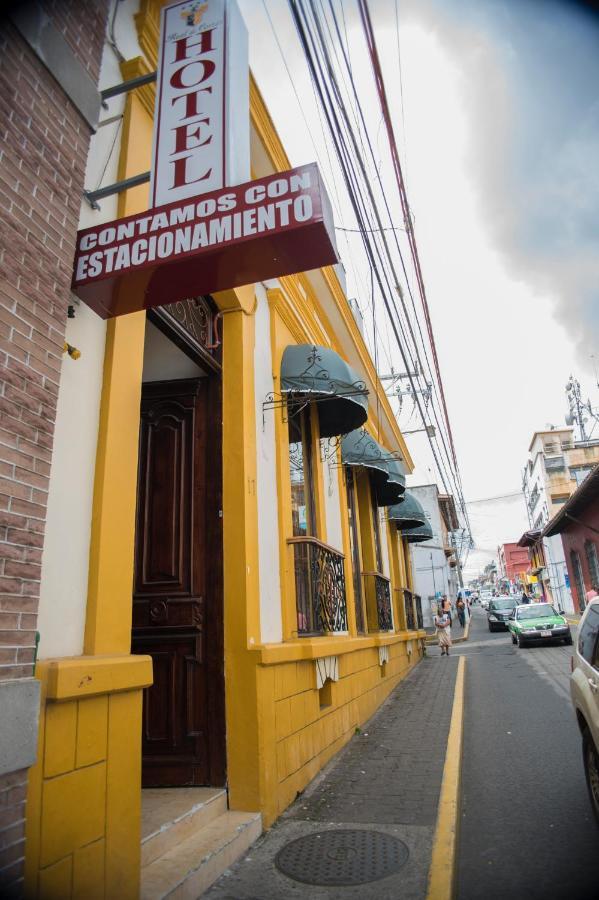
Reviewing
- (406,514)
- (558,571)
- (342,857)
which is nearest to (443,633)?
(406,514)

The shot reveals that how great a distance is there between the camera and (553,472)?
5634 cm

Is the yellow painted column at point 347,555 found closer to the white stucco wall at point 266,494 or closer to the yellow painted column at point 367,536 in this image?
the yellow painted column at point 367,536

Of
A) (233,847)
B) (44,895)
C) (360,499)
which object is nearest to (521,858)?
(233,847)

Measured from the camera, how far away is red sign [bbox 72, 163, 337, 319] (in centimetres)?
320

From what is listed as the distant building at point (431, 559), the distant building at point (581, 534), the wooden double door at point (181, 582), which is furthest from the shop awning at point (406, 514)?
the distant building at point (431, 559)

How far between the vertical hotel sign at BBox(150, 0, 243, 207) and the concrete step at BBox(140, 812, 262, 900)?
3.89 metres

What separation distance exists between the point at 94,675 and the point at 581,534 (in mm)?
29484

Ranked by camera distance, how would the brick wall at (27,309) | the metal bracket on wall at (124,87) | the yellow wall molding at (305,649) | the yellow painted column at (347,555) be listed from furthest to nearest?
the yellow painted column at (347,555)
the yellow wall molding at (305,649)
the metal bracket on wall at (124,87)
the brick wall at (27,309)

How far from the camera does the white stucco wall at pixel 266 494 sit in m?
5.73

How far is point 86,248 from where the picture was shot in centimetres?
339

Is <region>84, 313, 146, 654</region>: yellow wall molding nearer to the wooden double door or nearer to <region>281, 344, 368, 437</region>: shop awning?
the wooden double door

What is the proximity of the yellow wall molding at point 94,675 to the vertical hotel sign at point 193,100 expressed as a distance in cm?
264

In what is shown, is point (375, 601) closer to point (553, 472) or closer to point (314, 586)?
point (314, 586)

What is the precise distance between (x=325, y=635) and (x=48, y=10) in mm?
6258
